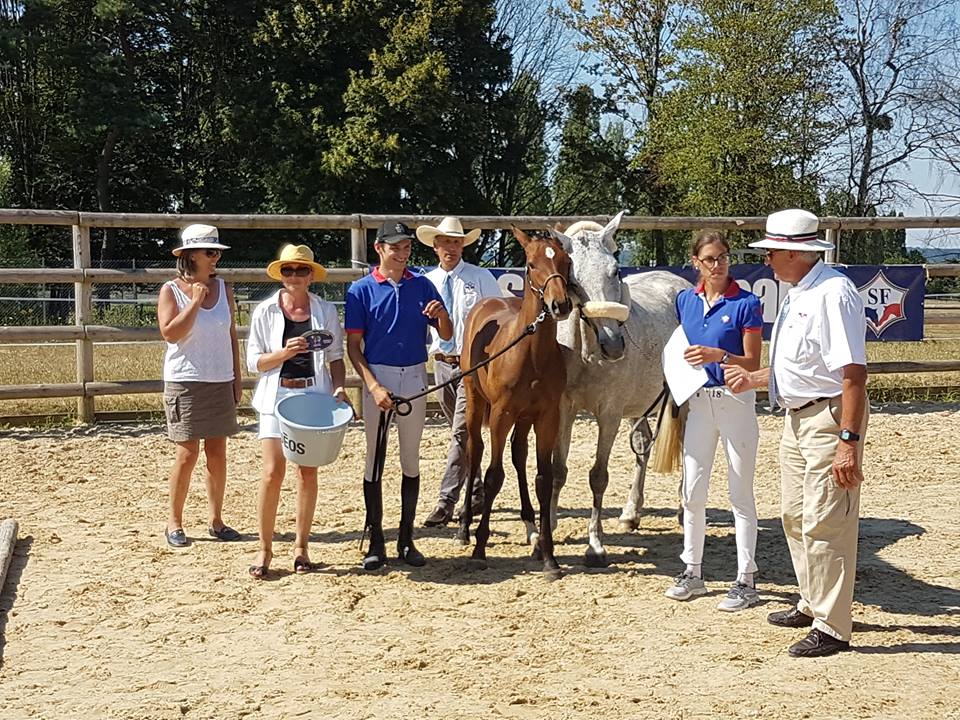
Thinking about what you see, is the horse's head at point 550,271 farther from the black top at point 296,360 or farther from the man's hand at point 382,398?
the black top at point 296,360

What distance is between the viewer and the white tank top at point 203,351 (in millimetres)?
A: 5848

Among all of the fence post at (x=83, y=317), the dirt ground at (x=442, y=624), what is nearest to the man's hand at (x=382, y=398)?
the dirt ground at (x=442, y=624)

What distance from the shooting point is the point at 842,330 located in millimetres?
3922

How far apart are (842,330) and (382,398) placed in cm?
242

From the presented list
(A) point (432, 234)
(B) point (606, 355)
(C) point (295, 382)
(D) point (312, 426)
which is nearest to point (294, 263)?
(C) point (295, 382)

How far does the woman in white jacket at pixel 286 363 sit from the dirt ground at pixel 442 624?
44 centimetres

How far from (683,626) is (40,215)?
25.1 ft

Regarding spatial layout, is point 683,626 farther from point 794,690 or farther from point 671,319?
point 671,319

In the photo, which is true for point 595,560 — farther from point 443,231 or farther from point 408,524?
point 443,231

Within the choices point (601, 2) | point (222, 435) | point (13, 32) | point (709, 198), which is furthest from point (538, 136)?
point (222, 435)

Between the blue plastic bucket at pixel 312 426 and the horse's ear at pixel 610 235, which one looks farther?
the horse's ear at pixel 610 235

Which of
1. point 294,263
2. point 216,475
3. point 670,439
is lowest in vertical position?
point 216,475

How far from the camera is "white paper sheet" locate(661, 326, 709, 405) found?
477 centimetres

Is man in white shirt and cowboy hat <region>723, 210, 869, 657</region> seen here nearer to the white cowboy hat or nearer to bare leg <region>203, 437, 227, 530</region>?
the white cowboy hat
